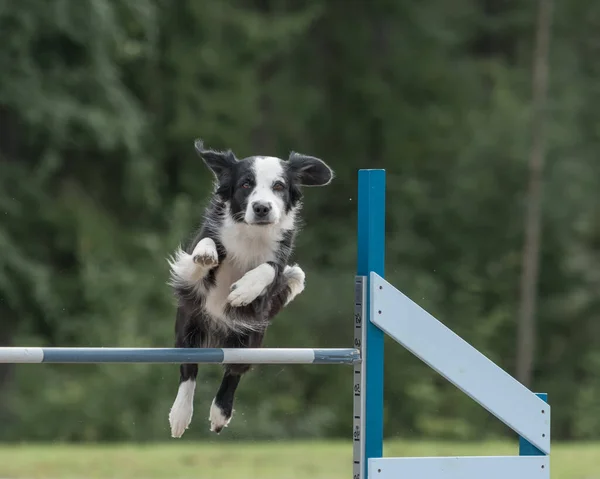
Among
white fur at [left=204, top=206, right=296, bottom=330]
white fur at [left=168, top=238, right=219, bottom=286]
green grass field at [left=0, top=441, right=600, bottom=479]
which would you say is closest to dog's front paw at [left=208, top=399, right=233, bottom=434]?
white fur at [left=204, top=206, right=296, bottom=330]

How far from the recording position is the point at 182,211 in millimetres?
16625

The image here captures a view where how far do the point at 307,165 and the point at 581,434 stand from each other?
15.1 m

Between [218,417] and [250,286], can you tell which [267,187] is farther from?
[218,417]

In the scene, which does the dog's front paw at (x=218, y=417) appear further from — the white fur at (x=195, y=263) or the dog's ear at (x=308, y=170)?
the dog's ear at (x=308, y=170)

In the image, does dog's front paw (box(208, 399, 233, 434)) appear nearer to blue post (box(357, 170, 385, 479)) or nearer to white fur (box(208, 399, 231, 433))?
white fur (box(208, 399, 231, 433))

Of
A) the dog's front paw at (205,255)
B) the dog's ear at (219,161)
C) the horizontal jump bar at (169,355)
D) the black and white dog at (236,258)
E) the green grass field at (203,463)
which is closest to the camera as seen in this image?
the horizontal jump bar at (169,355)

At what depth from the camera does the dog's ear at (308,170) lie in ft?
16.1

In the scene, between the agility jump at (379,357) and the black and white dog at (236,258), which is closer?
the agility jump at (379,357)

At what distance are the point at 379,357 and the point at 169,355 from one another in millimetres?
774

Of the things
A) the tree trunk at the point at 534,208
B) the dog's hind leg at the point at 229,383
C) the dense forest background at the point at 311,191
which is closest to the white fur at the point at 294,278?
the dog's hind leg at the point at 229,383

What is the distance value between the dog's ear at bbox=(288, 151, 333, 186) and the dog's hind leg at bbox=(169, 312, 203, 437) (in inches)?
29.1

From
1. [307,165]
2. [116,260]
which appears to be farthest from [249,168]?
[116,260]

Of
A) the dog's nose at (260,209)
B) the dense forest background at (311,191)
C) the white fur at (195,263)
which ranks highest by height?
the dense forest background at (311,191)

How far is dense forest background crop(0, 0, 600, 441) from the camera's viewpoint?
1566 centimetres
